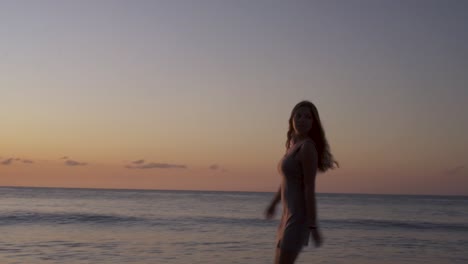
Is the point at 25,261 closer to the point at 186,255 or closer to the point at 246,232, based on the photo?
the point at 186,255

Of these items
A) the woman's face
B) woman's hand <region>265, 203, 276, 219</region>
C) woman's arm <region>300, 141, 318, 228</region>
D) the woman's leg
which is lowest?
the woman's leg

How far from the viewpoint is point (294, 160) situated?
3986mm

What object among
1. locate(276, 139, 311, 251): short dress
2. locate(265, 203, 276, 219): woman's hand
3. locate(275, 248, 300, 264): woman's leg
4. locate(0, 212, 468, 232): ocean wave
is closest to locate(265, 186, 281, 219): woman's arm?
locate(265, 203, 276, 219): woman's hand

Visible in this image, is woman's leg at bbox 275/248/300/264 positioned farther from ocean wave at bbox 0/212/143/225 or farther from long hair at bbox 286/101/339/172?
ocean wave at bbox 0/212/143/225

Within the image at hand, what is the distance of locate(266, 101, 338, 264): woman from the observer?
154 inches

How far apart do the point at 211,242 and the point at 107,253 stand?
12.7 ft

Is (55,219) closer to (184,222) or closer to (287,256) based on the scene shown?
(184,222)

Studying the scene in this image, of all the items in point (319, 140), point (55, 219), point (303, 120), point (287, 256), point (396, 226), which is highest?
point (303, 120)

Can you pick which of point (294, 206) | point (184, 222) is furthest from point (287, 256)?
point (184, 222)

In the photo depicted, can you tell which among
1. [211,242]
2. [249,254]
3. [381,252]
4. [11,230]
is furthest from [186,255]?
[11,230]

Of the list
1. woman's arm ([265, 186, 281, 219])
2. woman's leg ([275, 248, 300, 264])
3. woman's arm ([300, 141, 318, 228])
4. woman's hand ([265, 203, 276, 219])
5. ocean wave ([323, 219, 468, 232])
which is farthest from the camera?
ocean wave ([323, 219, 468, 232])

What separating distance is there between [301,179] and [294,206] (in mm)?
198

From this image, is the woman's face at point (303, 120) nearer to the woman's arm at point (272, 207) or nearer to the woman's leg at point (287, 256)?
the woman's arm at point (272, 207)

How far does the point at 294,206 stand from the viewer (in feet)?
13.2
